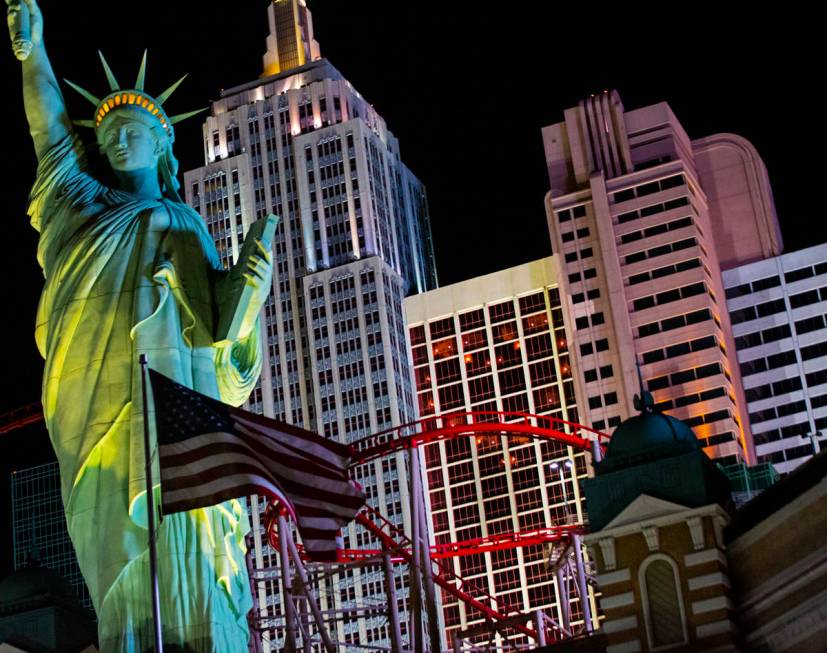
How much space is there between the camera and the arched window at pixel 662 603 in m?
32.0

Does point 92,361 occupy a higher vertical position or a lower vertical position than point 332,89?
lower

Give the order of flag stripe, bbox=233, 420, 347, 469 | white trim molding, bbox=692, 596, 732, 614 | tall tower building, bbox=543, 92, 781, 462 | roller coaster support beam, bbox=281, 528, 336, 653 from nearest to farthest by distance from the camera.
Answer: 1. flag stripe, bbox=233, 420, 347, 469
2. white trim molding, bbox=692, 596, 732, 614
3. roller coaster support beam, bbox=281, 528, 336, 653
4. tall tower building, bbox=543, 92, 781, 462

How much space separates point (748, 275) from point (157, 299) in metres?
A: 84.3

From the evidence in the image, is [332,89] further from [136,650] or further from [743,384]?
[136,650]

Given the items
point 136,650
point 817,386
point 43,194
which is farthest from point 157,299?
point 817,386

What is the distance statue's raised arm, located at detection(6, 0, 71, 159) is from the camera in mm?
36781

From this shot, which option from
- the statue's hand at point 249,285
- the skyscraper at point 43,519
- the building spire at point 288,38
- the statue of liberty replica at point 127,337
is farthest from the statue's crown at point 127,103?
the building spire at point 288,38

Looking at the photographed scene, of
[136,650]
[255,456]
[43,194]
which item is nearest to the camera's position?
[255,456]

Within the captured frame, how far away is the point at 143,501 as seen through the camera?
31938mm

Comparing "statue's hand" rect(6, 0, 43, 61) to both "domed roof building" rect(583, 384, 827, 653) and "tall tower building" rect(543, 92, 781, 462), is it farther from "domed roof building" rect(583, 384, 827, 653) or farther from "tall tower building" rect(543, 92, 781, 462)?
"tall tower building" rect(543, 92, 781, 462)

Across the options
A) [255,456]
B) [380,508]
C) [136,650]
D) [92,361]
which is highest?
[380,508]

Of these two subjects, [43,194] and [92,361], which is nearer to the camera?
[92,361]

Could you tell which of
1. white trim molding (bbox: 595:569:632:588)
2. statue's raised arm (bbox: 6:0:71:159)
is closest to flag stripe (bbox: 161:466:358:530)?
white trim molding (bbox: 595:569:632:588)

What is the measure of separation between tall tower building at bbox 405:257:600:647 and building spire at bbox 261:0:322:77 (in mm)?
22602
